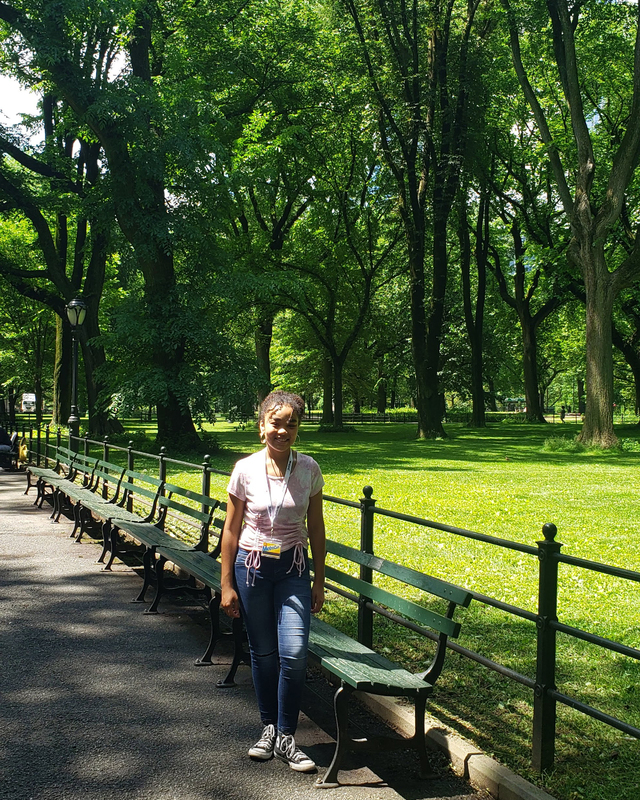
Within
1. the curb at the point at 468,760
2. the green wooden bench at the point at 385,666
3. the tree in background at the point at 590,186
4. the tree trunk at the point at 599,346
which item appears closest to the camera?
the curb at the point at 468,760

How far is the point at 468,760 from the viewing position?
384cm

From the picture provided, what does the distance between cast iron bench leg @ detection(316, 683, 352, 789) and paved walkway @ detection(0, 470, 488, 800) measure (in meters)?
0.06

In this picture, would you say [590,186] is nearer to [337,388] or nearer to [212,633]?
[337,388]

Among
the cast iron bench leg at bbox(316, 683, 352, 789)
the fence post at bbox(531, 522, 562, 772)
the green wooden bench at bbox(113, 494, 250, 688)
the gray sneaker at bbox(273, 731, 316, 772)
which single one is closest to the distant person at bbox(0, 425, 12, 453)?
the green wooden bench at bbox(113, 494, 250, 688)

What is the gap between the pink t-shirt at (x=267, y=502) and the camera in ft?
13.2

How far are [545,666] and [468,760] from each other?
612 millimetres

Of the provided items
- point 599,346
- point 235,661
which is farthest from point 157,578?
point 599,346

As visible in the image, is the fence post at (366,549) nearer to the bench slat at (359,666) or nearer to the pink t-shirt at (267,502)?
the bench slat at (359,666)

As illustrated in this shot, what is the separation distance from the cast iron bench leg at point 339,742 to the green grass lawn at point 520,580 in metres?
0.81

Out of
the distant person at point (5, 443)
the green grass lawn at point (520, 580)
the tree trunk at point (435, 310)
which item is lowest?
the green grass lawn at point (520, 580)

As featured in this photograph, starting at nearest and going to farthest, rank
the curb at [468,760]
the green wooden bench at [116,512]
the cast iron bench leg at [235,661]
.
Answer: the curb at [468,760] → the cast iron bench leg at [235,661] → the green wooden bench at [116,512]

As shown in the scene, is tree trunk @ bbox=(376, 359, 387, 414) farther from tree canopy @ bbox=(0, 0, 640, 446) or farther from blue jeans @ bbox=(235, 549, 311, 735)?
blue jeans @ bbox=(235, 549, 311, 735)

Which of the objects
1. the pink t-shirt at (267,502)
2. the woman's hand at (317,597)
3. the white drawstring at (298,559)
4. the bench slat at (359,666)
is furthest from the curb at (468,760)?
the pink t-shirt at (267,502)

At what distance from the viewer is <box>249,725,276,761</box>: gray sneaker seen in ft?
12.9
